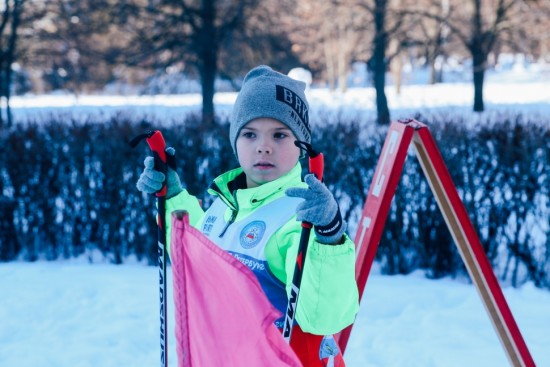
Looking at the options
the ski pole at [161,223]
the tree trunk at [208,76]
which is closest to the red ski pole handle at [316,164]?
the ski pole at [161,223]

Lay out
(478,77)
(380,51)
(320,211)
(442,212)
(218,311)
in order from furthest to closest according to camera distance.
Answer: (478,77) < (380,51) < (442,212) < (218,311) < (320,211)

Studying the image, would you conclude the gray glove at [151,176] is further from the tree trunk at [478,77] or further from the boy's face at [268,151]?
the tree trunk at [478,77]

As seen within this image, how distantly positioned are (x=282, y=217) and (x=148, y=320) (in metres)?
3.07

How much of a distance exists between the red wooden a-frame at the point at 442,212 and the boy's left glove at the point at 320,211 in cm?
126

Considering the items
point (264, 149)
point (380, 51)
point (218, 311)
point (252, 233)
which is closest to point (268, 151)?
point (264, 149)

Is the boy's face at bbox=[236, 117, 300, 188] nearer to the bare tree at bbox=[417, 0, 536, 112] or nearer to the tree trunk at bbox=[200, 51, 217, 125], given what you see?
the tree trunk at bbox=[200, 51, 217, 125]

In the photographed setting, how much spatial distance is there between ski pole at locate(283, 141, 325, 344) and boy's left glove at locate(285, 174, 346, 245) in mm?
40

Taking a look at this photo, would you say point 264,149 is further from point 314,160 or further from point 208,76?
point 208,76

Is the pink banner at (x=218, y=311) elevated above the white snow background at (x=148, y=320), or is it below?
above

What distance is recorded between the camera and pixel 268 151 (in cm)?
208

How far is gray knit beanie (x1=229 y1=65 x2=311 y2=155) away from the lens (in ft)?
6.85

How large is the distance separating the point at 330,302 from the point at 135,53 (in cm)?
1686

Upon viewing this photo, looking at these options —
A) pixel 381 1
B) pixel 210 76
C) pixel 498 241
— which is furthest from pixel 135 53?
pixel 498 241

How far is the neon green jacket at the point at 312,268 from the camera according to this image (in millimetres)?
1730
